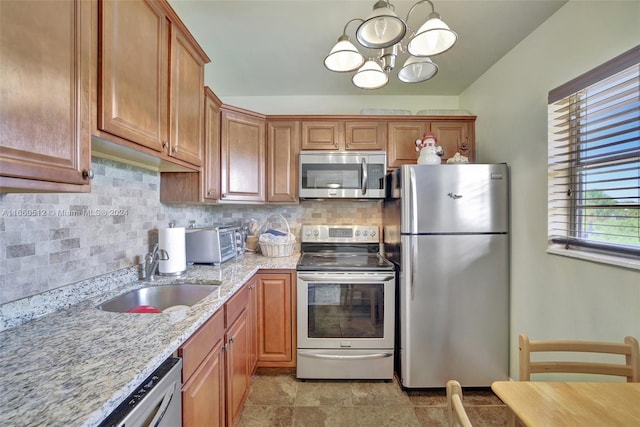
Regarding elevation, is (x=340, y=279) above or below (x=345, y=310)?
above

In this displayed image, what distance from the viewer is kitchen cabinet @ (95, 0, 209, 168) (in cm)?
92

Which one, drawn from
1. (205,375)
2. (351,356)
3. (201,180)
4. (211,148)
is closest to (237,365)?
(205,375)

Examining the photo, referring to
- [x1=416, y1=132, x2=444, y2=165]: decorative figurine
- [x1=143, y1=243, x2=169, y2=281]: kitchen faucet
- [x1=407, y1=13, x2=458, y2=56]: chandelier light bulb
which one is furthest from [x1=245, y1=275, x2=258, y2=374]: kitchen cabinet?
[x1=407, y1=13, x2=458, y2=56]: chandelier light bulb

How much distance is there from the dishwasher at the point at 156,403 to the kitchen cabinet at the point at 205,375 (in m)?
0.05

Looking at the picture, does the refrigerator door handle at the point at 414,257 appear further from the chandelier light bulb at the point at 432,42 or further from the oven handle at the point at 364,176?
the chandelier light bulb at the point at 432,42

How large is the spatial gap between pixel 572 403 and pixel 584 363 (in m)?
0.33

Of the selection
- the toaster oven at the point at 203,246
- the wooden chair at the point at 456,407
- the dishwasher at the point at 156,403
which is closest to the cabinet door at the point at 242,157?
the toaster oven at the point at 203,246

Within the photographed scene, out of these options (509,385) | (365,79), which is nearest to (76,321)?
(509,385)

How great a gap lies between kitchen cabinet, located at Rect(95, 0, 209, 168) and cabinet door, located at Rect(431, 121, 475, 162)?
6.53 ft

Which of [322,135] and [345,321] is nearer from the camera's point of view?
[345,321]

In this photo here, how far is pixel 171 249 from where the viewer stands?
1.60m

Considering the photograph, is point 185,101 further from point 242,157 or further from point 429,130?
point 429,130

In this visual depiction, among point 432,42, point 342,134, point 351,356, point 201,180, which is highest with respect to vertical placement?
point 432,42

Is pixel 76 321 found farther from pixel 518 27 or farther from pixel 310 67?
pixel 518 27
